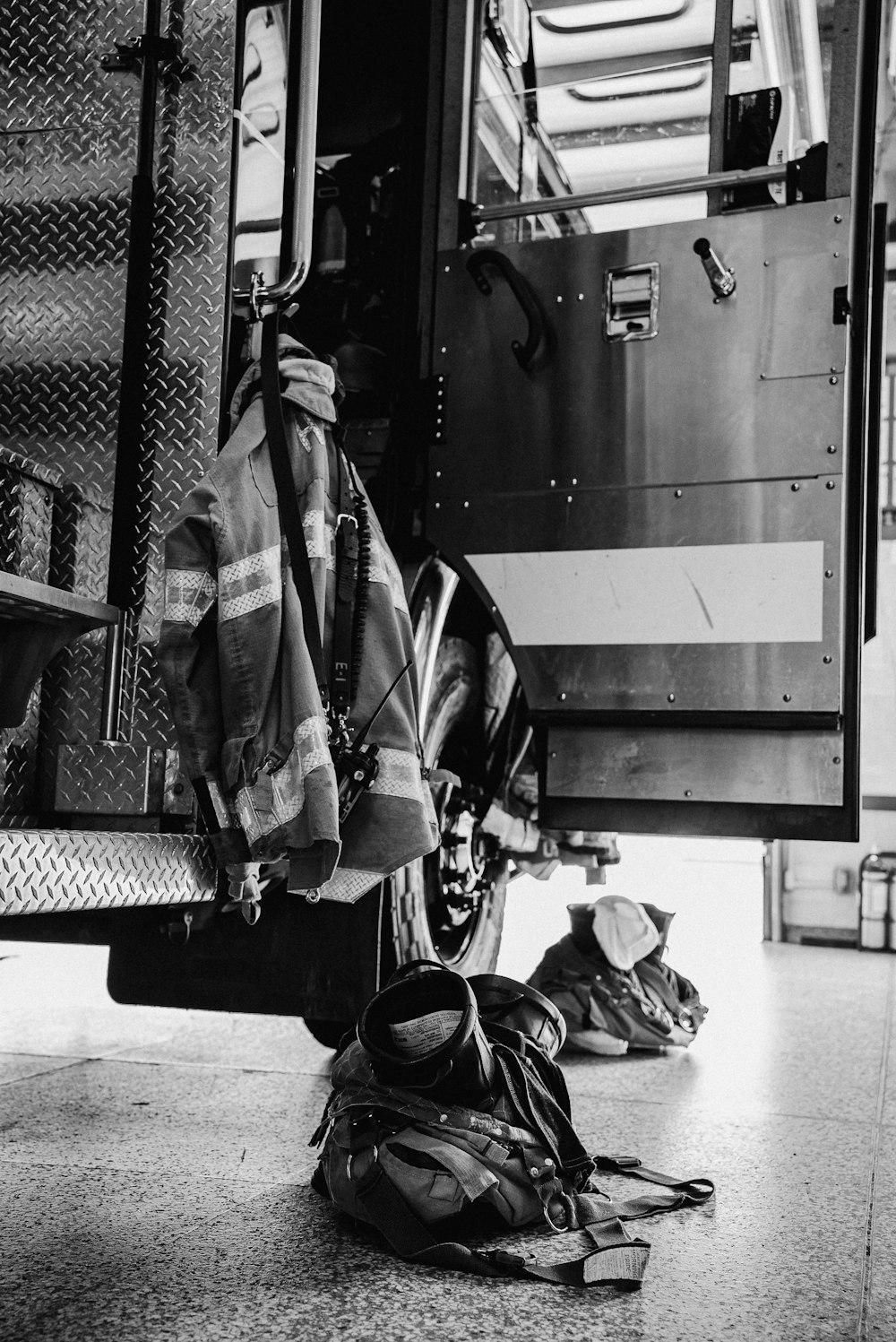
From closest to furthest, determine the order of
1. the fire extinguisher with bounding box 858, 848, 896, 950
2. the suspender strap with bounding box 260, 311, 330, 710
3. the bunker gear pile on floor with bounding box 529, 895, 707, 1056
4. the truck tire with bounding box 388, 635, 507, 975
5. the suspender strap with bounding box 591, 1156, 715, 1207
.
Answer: the suspender strap with bounding box 260, 311, 330, 710, the suspender strap with bounding box 591, 1156, 715, 1207, the truck tire with bounding box 388, 635, 507, 975, the bunker gear pile on floor with bounding box 529, 895, 707, 1056, the fire extinguisher with bounding box 858, 848, 896, 950

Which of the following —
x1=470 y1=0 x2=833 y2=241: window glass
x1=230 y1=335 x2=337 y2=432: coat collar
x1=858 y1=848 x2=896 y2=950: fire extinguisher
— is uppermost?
x1=470 y1=0 x2=833 y2=241: window glass

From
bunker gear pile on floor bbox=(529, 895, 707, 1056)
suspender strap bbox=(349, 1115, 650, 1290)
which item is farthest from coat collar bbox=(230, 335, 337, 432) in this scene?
bunker gear pile on floor bbox=(529, 895, 707, 1056)

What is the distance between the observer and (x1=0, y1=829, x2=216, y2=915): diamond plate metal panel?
1905 mm

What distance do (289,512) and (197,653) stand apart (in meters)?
0.31

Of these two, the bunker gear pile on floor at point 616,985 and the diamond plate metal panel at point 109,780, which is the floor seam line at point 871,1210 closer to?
the bunker gear pile on floor at point 616,985

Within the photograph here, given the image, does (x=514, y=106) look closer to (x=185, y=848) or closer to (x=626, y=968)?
(x=185, y=848)

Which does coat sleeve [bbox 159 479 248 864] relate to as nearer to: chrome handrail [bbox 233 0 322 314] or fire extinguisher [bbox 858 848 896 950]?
chrome handrail [bbox 233 0 322 314]

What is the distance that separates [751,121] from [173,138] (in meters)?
1.28

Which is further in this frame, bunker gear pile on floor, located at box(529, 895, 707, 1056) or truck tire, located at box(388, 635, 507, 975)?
bunker gear pile on floor, located at box(529, 895, 707, 1056)

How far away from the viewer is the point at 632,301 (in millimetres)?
2898

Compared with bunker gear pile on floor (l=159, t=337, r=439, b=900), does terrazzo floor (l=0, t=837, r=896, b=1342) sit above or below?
below

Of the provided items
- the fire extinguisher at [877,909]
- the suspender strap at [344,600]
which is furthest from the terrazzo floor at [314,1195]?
the fire extinguisher at [877,909]

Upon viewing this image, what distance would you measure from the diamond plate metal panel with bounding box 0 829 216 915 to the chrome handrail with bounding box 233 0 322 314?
3.58 feet

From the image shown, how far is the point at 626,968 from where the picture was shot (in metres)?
4.22
